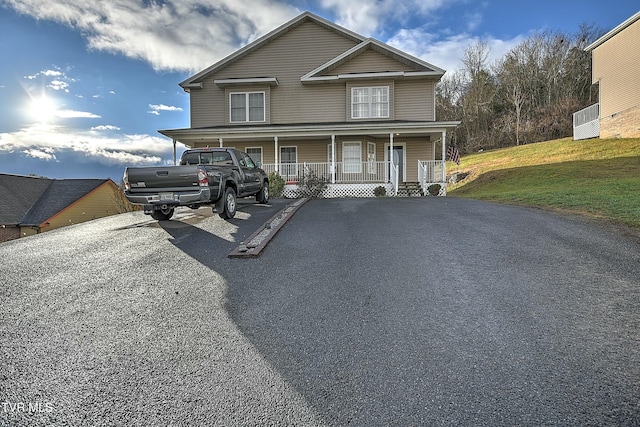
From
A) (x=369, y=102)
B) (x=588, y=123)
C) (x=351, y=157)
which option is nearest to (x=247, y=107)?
(x=351, y=157)

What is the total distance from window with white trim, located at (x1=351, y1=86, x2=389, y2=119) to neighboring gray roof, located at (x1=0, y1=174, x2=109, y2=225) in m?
28.4

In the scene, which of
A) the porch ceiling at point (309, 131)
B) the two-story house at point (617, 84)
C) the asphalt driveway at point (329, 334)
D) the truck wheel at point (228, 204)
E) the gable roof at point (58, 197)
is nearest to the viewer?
the asphalt driveway at point (329, 334)

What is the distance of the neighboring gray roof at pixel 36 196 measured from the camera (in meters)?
31.5

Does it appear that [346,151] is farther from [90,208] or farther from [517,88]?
[517,88]

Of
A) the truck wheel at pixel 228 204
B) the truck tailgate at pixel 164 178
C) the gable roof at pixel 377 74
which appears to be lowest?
the truck wheel at pixel 228 204

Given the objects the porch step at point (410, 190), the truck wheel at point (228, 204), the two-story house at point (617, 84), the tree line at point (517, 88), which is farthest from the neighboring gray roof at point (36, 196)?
the two-story house at point (617, 84)

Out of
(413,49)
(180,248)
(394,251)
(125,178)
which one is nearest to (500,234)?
(394,251)

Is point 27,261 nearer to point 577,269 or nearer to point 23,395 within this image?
point 23,395

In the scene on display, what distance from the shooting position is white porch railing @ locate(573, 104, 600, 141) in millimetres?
25781

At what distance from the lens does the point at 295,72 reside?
20688 millimetres

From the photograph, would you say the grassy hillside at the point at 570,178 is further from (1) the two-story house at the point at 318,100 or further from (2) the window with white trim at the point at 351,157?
(2) the window with white trim at the point at 351,157

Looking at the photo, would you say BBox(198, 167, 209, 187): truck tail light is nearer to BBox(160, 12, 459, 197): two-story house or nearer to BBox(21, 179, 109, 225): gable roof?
Answer: BBox(160, 12, 459, 197): two-story house

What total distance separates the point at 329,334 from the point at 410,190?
1598cm

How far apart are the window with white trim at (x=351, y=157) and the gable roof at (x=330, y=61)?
3.83 metres
